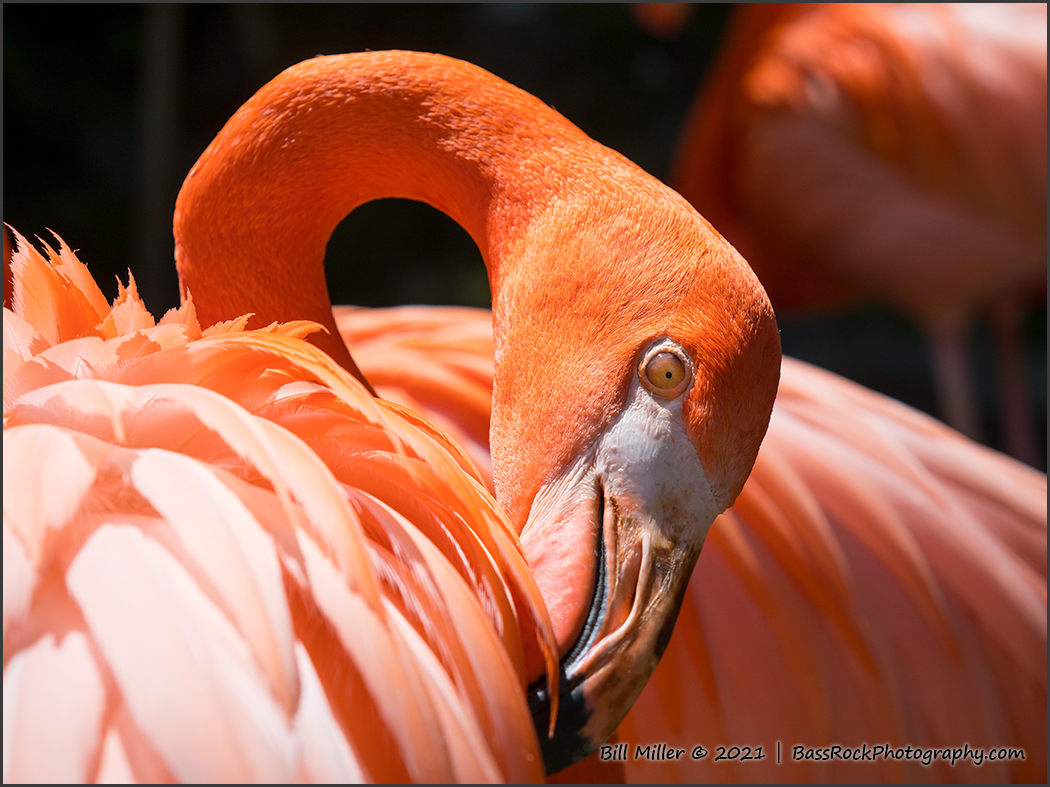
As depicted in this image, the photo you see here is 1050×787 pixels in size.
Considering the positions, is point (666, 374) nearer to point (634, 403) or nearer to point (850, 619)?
point (634, 403)

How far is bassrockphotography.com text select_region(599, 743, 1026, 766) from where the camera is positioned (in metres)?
1.12

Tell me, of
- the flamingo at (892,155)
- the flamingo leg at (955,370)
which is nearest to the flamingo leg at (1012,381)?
the flamingo at (892,155)

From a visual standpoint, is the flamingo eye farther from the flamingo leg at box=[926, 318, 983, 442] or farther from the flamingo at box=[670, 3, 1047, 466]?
the flamingo leg at box=[926, 318, 983, 442]

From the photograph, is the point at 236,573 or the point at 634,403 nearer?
the point at 236,573

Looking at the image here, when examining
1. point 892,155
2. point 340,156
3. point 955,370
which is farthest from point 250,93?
point 340,156

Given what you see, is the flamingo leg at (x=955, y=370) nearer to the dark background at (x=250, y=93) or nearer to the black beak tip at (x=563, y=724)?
the dark background at (x=250, y=93)

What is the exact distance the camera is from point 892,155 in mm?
2682

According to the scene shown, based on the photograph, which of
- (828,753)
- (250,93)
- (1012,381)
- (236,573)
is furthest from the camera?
(250,93)

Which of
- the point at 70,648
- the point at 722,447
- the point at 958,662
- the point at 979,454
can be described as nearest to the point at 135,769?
the point at 70,648

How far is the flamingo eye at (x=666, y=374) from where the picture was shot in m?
0.83

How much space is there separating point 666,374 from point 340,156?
43 cm

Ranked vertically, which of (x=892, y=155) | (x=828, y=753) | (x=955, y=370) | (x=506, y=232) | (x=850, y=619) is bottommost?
(x=955, y=370)

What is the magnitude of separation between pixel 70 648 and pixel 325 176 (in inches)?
22.7

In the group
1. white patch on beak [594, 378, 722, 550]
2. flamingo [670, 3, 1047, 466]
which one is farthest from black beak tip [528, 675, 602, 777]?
flamingo [670, 3, 1047, 466]
